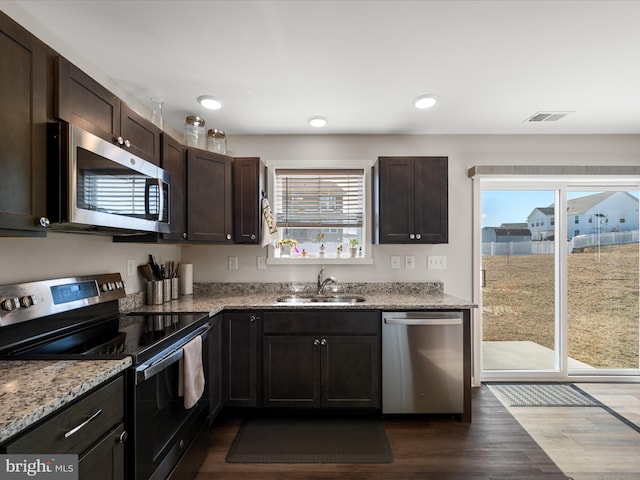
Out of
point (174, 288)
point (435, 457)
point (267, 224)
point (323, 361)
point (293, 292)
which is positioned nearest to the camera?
point (435, 457)

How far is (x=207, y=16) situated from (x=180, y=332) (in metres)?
1.60

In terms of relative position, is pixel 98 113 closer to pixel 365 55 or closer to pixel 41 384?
pixel 41 384

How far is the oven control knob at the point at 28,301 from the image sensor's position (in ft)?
4.75

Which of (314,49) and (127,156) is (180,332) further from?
(314,49)

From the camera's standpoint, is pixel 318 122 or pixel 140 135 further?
pixel 318 122

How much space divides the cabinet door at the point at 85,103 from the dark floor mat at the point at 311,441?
2.04 metres

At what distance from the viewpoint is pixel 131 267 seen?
94.3 inches

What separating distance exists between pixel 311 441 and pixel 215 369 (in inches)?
32.7

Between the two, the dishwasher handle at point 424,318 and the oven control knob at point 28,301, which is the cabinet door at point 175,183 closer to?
the oven control knob at point 28,301

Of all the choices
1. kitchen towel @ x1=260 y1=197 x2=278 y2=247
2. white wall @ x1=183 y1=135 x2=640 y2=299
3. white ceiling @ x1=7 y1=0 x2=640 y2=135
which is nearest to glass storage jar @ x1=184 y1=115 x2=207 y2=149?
white ceiling @ x1=7 y1=0 x2=640 y2=135

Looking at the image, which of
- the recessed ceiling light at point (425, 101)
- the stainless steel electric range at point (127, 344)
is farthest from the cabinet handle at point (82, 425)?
the recessed ceiling light at point (425, 101)

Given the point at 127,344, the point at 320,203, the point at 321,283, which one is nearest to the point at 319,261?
the point at 321,283

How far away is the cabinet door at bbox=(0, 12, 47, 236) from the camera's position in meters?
1.10

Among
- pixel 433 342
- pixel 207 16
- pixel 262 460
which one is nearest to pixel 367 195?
pixel 433 342
